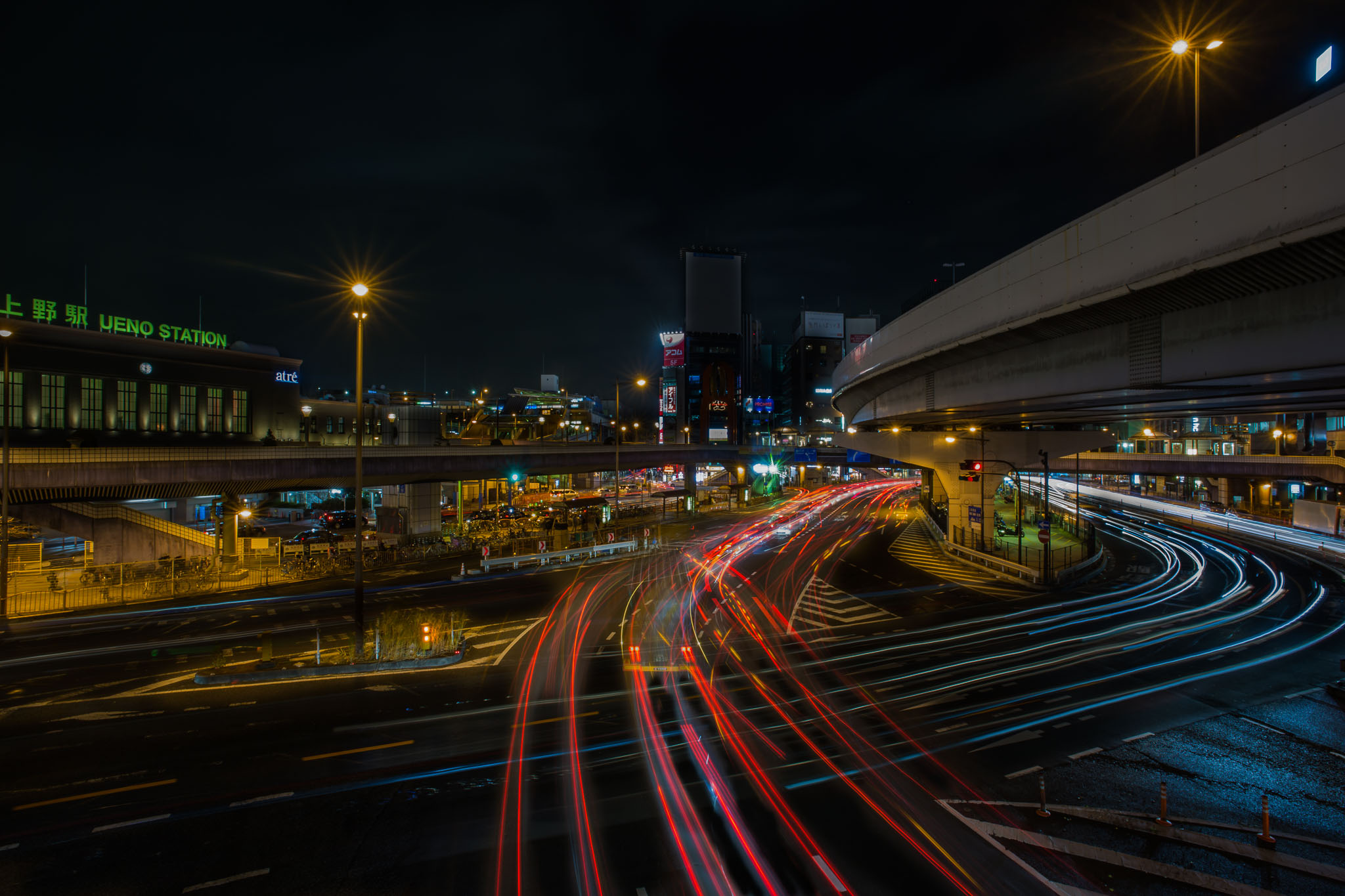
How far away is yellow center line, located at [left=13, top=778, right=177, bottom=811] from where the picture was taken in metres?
9.19

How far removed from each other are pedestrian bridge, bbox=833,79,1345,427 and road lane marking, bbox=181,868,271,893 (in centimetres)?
1497

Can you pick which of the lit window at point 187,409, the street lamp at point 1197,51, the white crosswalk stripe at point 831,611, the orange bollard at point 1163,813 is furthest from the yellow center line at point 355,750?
the lit window at point 187,409

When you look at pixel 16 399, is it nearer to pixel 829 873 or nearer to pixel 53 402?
pixel 53 402

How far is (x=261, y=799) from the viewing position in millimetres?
9352

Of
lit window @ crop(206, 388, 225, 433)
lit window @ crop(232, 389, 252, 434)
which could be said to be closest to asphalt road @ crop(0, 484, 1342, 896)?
lit window @ crop(206, 388, 225, 433)

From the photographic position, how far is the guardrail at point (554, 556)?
97.6ft

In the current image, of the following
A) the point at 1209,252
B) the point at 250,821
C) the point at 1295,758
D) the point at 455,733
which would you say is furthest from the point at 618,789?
the point at 1295,758

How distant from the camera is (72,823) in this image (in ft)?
28.5

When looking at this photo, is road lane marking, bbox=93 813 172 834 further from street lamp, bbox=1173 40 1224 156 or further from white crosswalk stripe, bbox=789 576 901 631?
street lamp, bbox=1173 40 1224 156

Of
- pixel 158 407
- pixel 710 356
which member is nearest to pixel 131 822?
pixel 158 407

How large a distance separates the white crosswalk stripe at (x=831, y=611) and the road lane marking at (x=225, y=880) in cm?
1497

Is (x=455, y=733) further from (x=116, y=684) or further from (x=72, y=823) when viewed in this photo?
(x=116, y=684)

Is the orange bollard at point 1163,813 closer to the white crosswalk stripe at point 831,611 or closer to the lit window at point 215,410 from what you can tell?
the white crosswalk stripe at point 831,611

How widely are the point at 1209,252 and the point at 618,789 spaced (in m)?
11.8
